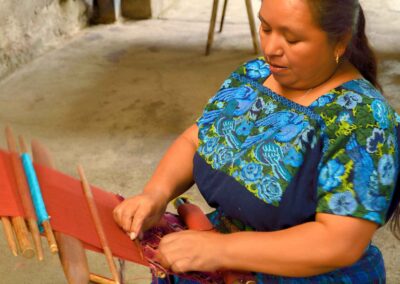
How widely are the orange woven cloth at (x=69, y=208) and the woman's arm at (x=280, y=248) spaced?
93 millimetres

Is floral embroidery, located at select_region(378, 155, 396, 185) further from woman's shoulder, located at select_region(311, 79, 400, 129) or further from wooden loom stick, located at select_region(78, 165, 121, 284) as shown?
wooden loom stick, located at select_region(78, 165, 121, 284)

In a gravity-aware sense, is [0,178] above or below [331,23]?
below

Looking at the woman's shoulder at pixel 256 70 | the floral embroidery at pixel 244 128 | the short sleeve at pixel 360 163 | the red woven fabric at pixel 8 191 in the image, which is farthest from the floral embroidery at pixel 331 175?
A: the red woven fabric at pixel 8 191

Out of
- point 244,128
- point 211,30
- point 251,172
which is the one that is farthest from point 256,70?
point 211,30

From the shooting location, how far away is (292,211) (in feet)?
3.76

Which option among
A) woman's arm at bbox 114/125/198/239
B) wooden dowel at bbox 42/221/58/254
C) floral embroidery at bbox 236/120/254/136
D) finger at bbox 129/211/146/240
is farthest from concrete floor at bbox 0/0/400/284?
wooden dowel at bbox 42/221/58/254

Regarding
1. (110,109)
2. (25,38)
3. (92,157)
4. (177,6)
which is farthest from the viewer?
(177,6)

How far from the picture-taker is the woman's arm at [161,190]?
48.4 inches

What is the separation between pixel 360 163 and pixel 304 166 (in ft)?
0.39

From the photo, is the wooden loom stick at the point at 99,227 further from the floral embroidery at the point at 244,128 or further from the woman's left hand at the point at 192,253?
the floral embroidery at the point at 244,128

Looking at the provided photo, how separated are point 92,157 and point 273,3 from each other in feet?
6.75

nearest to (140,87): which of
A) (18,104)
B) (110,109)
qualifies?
(110,109)

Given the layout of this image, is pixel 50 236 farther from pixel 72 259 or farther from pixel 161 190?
pixel 161 190

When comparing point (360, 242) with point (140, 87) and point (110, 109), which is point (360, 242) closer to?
point (110, 109)
